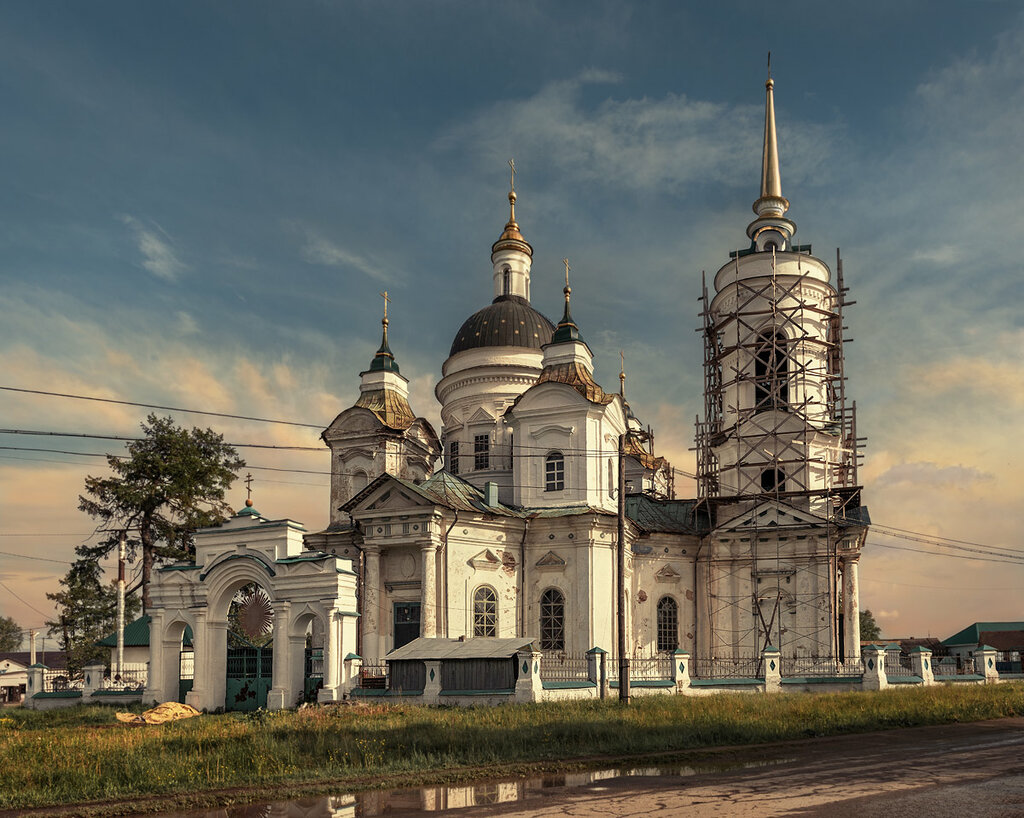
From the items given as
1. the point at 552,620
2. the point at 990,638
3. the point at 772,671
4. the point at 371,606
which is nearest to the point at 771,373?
the point at 772,671

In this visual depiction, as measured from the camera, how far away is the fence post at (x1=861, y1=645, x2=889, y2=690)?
27.8 meters

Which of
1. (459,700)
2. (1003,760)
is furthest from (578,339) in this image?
(1003,760)

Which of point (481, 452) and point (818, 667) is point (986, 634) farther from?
point (481, 452)

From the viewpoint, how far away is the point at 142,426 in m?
42.9

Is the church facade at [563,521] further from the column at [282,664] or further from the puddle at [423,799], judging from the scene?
the puddle at [423,799]

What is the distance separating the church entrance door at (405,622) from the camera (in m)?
30.4

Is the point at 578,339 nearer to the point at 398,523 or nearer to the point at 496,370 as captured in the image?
the point at 496,370

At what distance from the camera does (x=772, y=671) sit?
2827 cm

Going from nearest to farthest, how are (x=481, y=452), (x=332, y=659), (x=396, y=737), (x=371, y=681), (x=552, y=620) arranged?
1. (x=396, y=737)
2. (x=332, y=659)
3. (x=371, y=681)
4. (x=552, y=620)
5. (x=481, y=452)

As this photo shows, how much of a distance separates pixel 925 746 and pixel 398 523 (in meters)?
17.2

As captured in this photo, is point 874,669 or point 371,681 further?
point 874,669

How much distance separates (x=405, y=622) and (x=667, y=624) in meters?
9.55

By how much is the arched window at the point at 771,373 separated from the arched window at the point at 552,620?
1035cm

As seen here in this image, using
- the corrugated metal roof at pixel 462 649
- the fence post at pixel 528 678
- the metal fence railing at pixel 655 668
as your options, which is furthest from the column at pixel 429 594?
the metal fence railing at pixel 655 668
